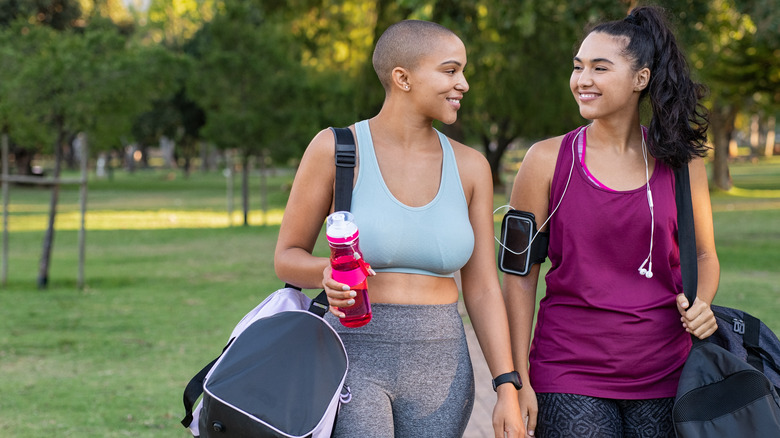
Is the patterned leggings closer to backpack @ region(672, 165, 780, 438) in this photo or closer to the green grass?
backpack @ region(672, 165, 780, 438)

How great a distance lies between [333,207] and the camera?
278 centimetres

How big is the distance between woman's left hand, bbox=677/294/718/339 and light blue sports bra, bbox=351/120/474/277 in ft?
2.05

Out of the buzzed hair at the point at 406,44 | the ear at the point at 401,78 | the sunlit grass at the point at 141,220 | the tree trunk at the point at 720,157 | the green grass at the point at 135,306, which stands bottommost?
the sunlit grass at the point at 141,220

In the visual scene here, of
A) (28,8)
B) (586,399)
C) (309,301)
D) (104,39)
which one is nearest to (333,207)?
(309,301)

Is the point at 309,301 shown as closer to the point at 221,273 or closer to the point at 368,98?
the point at 221,273

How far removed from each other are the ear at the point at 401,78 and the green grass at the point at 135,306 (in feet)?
13.0

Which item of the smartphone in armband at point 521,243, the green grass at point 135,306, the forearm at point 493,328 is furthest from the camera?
the green grass at point 135,306

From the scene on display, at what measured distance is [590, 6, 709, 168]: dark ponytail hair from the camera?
9.50ft

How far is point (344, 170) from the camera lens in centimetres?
273

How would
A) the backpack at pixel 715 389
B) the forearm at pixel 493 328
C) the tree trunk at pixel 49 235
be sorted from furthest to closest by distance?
1. the tree trunk at pixel 49 235
2. the forearm at pixel 493 328
3. the backpack at pixel 715 389

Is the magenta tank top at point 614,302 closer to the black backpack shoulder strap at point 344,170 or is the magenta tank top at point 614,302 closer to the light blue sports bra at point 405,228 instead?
the light blue sports bra at point 405,228

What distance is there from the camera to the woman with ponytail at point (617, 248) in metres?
2.81

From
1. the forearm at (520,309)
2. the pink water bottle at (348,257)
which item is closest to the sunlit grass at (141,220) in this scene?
the forearm at (520,309)

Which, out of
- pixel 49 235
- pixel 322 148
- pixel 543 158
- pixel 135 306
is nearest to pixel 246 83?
pixel 49 235
